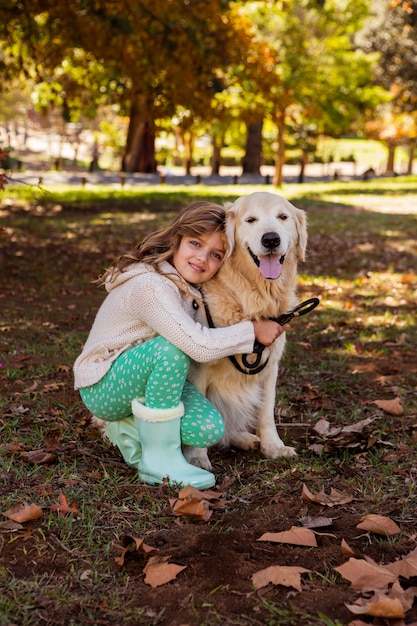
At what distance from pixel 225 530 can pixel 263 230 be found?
58.5 inches

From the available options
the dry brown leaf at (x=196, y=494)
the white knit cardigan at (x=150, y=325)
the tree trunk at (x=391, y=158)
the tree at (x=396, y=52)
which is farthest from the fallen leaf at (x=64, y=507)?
the tree trunk at (x=391, y=158)

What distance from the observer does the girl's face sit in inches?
149

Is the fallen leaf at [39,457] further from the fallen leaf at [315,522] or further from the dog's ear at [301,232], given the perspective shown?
the dog's ear at [301,232]

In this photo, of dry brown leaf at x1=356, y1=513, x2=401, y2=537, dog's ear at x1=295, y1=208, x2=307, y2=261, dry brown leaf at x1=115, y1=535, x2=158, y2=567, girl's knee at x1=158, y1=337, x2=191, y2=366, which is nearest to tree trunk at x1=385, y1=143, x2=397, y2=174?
dog's ear at x1=295, y1=208, x2=307, y2=261

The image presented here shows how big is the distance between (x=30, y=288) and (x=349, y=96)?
1258 inches

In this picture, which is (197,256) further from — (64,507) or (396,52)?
(396,52)

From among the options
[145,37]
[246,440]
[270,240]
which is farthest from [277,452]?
[145,37]

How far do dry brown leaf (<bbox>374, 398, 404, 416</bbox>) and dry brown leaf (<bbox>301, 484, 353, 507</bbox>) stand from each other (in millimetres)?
1365

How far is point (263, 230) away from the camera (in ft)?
12.1

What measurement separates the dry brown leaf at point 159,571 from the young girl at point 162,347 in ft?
2.55

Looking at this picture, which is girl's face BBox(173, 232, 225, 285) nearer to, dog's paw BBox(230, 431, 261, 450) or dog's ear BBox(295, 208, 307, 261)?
dog's ear BBox(295, 208, 307, 261)

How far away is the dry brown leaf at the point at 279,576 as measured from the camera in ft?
8.41

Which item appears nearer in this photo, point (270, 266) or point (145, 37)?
point (270, 266)

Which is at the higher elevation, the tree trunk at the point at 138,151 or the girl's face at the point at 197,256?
the tree trunk at the point at 138,151
